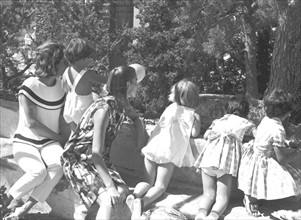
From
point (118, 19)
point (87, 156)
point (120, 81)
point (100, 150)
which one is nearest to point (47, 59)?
point (120, 81)

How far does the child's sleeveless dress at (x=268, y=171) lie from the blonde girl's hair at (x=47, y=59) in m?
1.62

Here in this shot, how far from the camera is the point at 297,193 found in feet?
12.1

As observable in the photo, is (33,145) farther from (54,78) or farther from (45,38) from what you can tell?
(45,38)

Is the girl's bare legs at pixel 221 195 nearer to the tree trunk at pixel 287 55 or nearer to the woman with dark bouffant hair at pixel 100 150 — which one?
the woman with dark bouffant hair at pixel 100 150

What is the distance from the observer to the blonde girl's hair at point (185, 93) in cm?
400

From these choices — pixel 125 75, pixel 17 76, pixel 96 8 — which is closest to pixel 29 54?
pixel 17 76

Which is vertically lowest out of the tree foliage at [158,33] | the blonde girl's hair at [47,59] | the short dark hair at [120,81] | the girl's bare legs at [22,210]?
the girl's bare legs at [22,210]

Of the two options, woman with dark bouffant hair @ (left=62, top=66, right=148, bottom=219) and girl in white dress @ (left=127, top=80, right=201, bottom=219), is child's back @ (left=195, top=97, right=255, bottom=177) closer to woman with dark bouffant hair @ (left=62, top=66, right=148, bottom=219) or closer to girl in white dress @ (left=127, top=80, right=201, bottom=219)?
girl in white dress @ (left=127, top=80, right=201, bottom=219)

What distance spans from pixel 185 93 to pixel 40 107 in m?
1.12

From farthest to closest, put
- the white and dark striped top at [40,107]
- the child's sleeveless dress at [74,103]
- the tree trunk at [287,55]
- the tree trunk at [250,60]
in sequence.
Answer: the tree trunk at [250,60]
the tree trunk at [287,55]
the child's sleeveless dress at [74,103]
the white and dark striped top at [40,107]

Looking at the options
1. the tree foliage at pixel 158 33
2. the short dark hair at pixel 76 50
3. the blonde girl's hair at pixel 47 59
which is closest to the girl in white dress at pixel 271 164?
the short dark hair at pixel 76 50

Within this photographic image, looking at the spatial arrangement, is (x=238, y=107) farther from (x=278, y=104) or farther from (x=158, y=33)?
(x=158, y=33)

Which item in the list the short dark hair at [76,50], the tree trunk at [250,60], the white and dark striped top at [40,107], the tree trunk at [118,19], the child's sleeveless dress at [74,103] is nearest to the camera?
the white and dark striped top at [40,107]

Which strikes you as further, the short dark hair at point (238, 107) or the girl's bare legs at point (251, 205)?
the short dark hair at point (238, 107)
